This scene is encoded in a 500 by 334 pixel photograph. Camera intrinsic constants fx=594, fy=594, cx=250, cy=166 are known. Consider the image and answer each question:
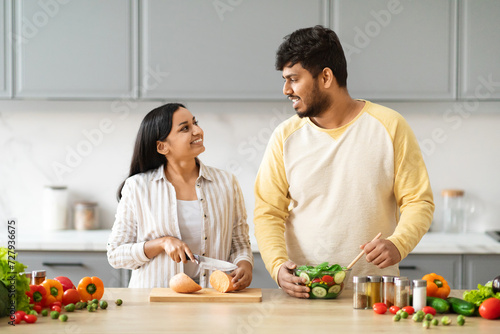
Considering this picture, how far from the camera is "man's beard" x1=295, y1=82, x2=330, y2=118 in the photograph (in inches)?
83.1

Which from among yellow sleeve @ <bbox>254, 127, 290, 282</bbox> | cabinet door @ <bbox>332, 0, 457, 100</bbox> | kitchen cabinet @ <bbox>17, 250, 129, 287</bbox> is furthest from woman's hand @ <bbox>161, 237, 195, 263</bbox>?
cabinet door @ <bbox>332, 0, 457, 100</bbox>

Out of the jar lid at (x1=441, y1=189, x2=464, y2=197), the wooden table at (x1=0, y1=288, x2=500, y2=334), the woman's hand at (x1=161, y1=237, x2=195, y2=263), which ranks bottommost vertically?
the wooden table at (x1=0, y1=288, x2=500, y2=334)

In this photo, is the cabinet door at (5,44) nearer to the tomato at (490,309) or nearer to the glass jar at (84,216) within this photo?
the glass jar at (84,216)

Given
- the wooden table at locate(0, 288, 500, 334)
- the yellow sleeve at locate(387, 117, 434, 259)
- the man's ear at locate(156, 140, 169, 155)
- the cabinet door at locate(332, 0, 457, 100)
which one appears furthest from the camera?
the cabinet door at locate(332, 0, 457, 100)

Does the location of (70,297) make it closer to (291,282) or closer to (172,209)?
(172,209)

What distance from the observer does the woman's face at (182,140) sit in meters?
2.20

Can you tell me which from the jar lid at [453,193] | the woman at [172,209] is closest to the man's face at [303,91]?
the woman at [172,209]

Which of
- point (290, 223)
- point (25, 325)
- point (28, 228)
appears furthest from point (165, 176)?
point (28, 228)

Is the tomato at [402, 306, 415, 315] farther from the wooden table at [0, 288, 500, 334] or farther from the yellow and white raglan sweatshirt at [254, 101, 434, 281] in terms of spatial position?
the yellow and white raglan sweatshirt at [254, 101, 434, 281]

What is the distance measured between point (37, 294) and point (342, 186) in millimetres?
1062

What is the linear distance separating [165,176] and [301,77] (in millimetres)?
636

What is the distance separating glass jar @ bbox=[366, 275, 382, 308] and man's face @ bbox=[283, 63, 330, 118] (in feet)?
2.14

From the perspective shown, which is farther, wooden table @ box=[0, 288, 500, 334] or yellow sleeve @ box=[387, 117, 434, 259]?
yellow sleeve @ box=[387, 117, 434, 259]

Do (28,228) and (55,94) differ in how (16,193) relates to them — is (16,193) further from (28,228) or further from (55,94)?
(55,94)
